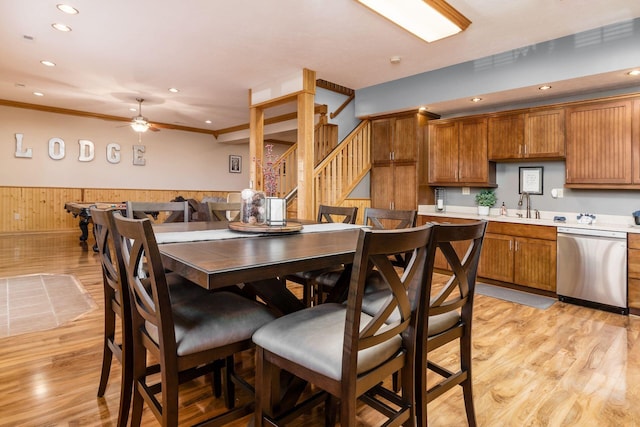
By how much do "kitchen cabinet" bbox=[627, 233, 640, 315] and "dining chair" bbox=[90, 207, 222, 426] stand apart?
373cm

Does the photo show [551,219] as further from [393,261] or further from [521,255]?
[393,261]

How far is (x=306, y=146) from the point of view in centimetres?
491

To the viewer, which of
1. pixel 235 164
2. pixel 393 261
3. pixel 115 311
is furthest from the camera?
pixel 235 164

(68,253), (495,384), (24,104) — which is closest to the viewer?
(495,384)

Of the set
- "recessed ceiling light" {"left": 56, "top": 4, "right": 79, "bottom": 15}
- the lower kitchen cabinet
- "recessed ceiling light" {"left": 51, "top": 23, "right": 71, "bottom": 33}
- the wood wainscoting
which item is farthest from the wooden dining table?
the wood wainscoting

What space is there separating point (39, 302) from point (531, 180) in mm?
5674

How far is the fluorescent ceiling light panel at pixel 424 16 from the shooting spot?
3.10 m

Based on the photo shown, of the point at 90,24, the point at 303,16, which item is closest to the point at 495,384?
the point at 303,16

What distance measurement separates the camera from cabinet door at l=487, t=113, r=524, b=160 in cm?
433

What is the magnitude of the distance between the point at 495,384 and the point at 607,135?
3.10m

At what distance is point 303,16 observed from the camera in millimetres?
3439

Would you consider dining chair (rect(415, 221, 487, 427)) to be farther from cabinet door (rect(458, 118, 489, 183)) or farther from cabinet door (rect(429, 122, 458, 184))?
cabinet door (rect(429, 122, 458, 184))

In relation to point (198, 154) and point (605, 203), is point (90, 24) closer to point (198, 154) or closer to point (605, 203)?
point (605, 203)

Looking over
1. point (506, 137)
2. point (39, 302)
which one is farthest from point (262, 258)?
point (506, 137)
